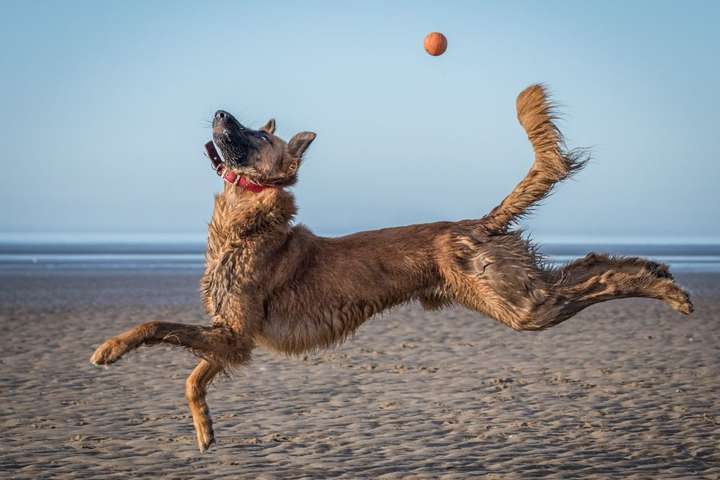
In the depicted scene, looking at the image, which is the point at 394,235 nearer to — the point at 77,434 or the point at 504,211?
the point at 504,211

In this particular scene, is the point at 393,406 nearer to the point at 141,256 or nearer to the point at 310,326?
the point at 310,326

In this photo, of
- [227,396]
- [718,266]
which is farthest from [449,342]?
[718,266]

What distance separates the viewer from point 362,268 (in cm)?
742

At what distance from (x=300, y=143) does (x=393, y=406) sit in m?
3.97

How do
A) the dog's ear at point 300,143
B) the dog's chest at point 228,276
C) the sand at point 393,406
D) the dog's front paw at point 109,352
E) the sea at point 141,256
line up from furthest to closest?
the sea at point 141,256 < the sand at point 393,406 < the dog's ear at point 300,143 < the dog's chest at point 228,276 < the dog's front paw at point 109,352

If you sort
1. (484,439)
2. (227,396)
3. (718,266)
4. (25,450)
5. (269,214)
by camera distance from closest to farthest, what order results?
(269,214)
(25,450)
(484,439)
(227,396)
(718,266)

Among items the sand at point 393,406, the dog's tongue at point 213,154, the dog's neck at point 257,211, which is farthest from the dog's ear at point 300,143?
the sand at point 393,406

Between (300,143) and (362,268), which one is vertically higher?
(300,143)

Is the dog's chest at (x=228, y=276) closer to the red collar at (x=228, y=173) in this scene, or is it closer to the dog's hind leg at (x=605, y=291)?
the red collar at (x=228, y=173)

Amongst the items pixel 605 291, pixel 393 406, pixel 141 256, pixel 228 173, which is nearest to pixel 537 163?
pixel 605 291

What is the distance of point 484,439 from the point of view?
902 cm

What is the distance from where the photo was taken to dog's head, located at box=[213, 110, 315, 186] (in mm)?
7266

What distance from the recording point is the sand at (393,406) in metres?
8.14

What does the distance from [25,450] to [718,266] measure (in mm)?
31598
